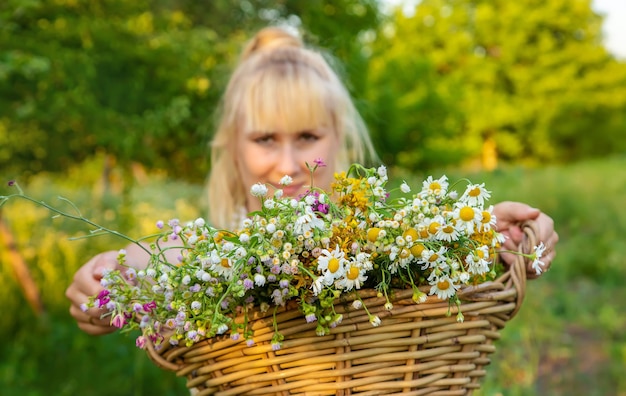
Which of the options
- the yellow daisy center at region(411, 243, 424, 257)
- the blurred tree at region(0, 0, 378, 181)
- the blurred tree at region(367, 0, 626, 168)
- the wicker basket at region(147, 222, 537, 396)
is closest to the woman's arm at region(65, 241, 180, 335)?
the wicker basket at region(147, 222, 537, 396)

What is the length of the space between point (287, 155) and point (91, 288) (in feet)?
2.52

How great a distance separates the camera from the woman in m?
2.01

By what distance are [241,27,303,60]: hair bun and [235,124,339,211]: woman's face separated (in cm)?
48

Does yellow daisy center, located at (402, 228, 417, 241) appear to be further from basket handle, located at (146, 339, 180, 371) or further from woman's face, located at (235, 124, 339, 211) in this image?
woman's face, located at (235, 124, 339, 211)

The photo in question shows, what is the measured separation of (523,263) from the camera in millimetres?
1259

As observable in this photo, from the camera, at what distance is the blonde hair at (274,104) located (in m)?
2.07

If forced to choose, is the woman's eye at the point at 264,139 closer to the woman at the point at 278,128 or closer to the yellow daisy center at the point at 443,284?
the woman at the point at 278,128

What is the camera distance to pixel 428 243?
1.02 meters

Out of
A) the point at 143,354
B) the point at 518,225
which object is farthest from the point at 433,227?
the point at 143,354

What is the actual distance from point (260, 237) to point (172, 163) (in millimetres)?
5922

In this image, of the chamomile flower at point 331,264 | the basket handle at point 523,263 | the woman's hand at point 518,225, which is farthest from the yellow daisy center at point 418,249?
the woman's hand at point 518,225

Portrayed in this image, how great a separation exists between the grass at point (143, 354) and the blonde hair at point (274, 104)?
0.33 metres

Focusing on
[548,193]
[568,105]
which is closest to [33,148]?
[548,193]

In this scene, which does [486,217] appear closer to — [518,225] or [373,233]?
[373,233]
